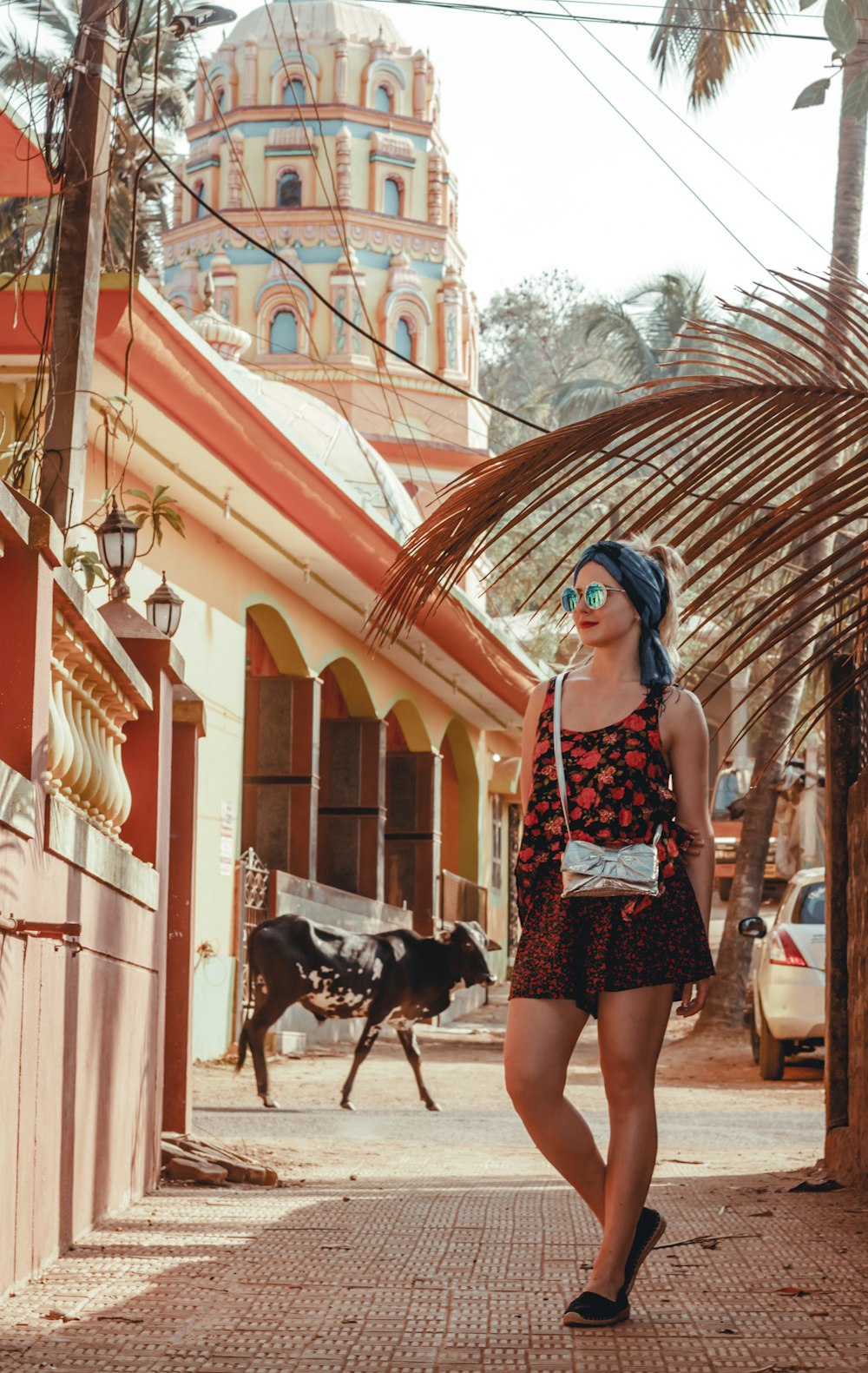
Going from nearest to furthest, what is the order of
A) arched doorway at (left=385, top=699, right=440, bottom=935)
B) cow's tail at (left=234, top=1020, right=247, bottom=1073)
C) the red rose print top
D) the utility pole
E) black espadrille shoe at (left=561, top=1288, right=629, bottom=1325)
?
1. black espadrille shoe at (left=561, top=1288, right=629, bottom=1325)
2. the red rose print top
3. the utility pole
4. cow's tail at (left=234, top=1020, right=247, bottom=1073)
5. arched doorway at (left=385, top=699, right=440, bottom=935)

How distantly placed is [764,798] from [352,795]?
495 cm

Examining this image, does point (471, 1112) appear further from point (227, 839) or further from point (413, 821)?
point (413, 821)

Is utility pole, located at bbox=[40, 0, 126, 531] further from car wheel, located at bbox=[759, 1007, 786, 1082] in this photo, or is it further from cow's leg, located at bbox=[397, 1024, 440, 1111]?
car wheel, located at bbox=[759, 1007, 786, 1082]

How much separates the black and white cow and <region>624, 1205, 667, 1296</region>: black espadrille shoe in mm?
8529

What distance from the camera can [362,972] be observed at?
13008mm

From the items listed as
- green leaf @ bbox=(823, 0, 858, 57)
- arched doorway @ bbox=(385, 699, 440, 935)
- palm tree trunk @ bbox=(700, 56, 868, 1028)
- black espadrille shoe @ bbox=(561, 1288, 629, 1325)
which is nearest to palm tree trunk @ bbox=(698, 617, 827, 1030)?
palm tree trunk @ bbox=(700, 56, 868, 1028)

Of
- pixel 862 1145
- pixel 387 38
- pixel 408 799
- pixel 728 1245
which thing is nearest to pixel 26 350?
pixel 862 1145

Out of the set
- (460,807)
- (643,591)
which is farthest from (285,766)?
(643,591)

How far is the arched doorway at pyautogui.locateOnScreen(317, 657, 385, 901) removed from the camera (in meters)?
21.7

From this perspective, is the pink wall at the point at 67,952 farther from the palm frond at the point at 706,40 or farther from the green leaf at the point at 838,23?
the palm frond at the point at 706,40

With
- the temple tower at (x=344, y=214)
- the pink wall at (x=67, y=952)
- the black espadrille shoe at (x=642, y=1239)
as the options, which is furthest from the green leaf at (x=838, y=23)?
the temple tower at (x=344, y=214)

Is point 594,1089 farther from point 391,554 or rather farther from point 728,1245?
point 728,1245

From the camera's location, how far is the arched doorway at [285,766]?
18.9 meters

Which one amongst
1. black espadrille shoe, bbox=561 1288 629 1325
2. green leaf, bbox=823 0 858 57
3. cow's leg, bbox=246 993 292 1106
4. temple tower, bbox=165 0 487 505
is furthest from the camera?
temple tower, bbox=165 0 487 505
